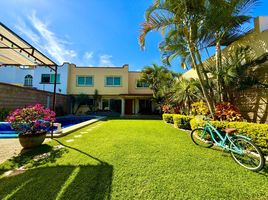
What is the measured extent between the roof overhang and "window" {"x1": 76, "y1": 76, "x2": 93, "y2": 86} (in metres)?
13.5

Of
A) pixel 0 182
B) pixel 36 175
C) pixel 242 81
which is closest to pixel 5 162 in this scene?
pixel 0 182

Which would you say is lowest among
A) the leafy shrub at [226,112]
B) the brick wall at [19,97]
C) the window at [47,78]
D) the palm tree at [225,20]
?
the leafy shrub at [226,112]

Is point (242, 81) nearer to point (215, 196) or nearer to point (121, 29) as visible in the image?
point (215, 196)

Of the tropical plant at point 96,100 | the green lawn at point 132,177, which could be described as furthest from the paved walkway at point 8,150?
the tropical plant at point 96,100

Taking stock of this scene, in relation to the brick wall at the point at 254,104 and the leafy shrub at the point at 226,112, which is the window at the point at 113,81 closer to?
the brick wall at the point at 254,104

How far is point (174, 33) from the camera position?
752 cm

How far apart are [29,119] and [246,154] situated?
23.0 feet

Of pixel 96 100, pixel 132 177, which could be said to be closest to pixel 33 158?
pixel 132 177

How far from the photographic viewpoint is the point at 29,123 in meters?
5.52

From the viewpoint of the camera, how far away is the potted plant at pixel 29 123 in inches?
212

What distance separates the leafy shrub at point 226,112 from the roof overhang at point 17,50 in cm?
855

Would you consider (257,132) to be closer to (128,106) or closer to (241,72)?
(241,72)

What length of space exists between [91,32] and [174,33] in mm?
6934

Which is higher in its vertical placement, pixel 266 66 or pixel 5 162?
pixel 266 66
